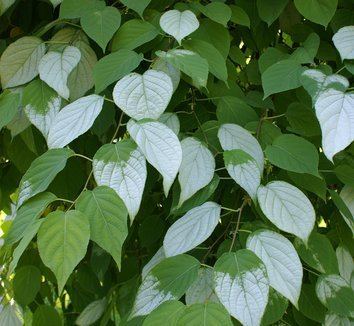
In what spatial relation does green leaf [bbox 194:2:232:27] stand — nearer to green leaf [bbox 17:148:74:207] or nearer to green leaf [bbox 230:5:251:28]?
green leaf [bbox 230:5:251:28]

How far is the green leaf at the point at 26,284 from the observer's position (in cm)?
112

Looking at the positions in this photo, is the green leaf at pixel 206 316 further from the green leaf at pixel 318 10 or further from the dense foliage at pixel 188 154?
the green leaf at pixel 318 10

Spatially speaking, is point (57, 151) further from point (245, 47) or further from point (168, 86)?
point (245, 47)

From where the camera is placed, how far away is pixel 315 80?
896 mm

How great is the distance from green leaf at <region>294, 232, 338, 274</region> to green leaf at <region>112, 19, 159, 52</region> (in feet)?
1.27

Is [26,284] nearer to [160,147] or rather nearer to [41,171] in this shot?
[41,171]

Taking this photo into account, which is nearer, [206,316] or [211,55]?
[206,316]

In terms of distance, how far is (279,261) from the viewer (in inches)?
30.4

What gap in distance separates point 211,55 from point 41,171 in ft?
1.07

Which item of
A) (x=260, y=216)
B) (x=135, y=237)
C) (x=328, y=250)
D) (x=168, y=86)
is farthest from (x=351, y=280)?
(x=135, y=237)

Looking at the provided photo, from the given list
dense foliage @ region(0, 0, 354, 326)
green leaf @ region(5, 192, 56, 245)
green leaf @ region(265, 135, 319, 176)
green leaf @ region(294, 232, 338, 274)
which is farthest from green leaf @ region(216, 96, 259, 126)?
green leaf @ region(5, 192, 56, 245)

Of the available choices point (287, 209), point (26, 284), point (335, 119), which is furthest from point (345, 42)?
point (26, 284)

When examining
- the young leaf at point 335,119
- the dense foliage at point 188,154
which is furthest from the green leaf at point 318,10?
the young leaf at point 335,119

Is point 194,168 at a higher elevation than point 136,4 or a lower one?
lower
